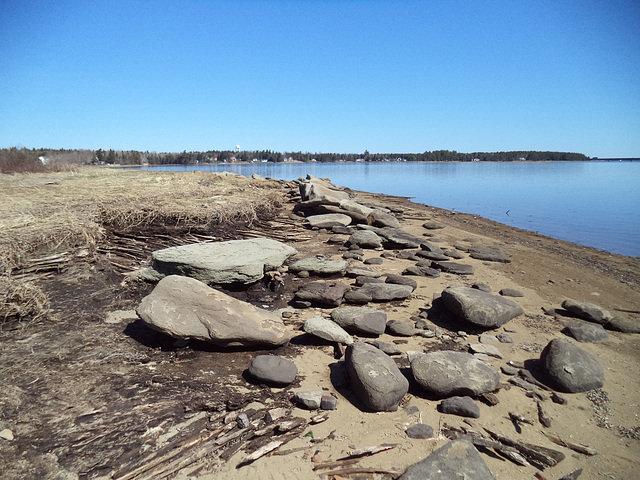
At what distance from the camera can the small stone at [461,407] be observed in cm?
305

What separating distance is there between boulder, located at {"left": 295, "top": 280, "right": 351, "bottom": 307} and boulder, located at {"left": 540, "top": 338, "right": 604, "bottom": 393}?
265 cm

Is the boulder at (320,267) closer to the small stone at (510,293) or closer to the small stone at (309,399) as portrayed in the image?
the small stone at (510,293)

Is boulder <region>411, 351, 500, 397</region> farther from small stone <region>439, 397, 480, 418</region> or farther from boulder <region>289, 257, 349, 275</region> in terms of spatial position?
boulder <region>289, 257, 349, 275</region>

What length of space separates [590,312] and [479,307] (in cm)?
192

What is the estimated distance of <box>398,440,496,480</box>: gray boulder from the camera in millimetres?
2303

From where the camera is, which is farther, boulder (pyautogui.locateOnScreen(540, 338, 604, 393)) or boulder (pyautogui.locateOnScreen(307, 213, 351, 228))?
boulder (pyautogui.locateOnScreen(307, 213, 351, 228))

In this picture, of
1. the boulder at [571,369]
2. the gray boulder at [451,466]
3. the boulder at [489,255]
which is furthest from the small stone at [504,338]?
the boulder at [489,255]

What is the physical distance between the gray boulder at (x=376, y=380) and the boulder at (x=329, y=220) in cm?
640

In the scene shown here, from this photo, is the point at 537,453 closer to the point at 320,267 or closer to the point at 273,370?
the point at 273,370

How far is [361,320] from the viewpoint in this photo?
4.39 metres

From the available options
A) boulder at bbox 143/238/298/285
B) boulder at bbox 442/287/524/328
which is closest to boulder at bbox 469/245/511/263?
boulder at bbox 442/287/524/328

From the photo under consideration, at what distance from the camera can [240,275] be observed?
532 cm

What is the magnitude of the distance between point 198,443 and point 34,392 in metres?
1.48

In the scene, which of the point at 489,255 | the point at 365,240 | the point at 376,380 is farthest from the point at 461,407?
the point at 489,255
